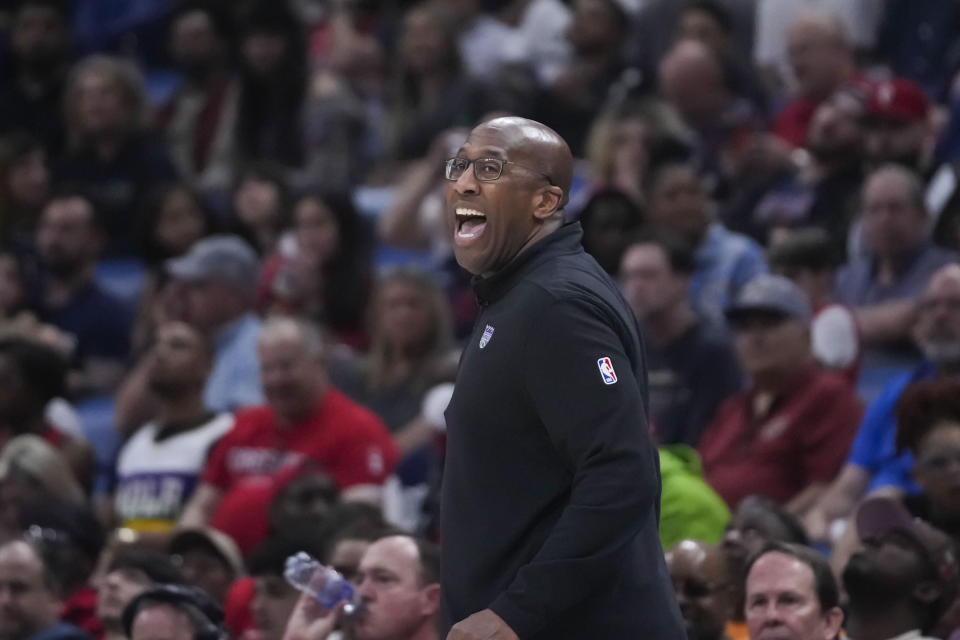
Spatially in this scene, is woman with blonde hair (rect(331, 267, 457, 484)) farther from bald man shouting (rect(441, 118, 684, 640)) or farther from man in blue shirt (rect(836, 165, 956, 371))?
bald man shouting (rect(441, 118, 684, 640))

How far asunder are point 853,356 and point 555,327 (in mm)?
4131

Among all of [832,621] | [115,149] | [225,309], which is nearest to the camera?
[832,621]

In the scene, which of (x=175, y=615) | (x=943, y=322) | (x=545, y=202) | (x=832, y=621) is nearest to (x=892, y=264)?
(x=943, y=322)

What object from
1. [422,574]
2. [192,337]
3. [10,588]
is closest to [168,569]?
[10,588]

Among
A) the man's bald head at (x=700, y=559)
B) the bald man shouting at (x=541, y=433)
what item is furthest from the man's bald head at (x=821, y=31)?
the bald man shouting at (x=541, y=433)

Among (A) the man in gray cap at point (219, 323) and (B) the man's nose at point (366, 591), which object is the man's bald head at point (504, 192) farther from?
(A) the man in gray cap at point (219, 323)

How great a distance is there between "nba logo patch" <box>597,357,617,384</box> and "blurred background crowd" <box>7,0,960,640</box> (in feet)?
5.37

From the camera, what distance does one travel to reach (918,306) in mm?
7035

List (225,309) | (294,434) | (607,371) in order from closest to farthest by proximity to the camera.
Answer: (607,371)
(294,434)
(225,309)

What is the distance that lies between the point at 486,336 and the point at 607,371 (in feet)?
0.85

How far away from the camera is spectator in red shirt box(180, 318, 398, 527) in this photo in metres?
6.95

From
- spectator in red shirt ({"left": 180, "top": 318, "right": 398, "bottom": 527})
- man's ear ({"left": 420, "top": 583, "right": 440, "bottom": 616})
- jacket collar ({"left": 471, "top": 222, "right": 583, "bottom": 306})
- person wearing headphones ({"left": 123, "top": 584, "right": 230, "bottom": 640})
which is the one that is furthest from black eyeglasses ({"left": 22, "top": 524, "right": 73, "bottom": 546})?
jacket collar ({"left": 471, "top": 222, "right": 583, "bottom": 306})

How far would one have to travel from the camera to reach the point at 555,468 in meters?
3.25

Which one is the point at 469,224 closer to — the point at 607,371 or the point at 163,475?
the point at 607,371
